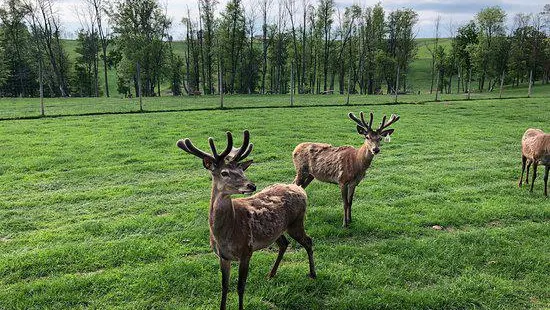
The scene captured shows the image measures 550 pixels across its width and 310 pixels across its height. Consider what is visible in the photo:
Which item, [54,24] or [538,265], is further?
[54,24]

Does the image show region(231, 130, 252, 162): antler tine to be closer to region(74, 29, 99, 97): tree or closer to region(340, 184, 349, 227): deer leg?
region(340, 184, 349, 227): deer leg

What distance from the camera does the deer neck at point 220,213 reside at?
5.47m

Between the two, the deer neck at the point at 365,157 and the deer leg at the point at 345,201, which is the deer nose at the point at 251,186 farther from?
the deer neck at the point at 365,157

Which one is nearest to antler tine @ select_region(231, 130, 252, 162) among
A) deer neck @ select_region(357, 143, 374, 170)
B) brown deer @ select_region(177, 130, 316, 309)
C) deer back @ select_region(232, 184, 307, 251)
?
brown deer @ select_region(177, 130, 316, 309)

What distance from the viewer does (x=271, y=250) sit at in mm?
7859

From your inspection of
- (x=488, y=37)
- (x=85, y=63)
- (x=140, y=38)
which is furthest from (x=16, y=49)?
(x=488, y=37)

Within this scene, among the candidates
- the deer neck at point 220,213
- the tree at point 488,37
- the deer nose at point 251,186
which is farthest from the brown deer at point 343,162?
the tree at point 488,37

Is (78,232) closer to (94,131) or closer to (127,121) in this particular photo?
(94,131)

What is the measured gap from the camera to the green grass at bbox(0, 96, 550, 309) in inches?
249

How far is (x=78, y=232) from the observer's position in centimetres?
838

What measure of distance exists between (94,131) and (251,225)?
628 inches

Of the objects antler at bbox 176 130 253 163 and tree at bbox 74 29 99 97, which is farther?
tree at bbox 74 29 99 97

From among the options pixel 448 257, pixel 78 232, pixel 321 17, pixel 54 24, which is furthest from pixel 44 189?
pixel 321 17

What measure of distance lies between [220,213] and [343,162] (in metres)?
4.80
